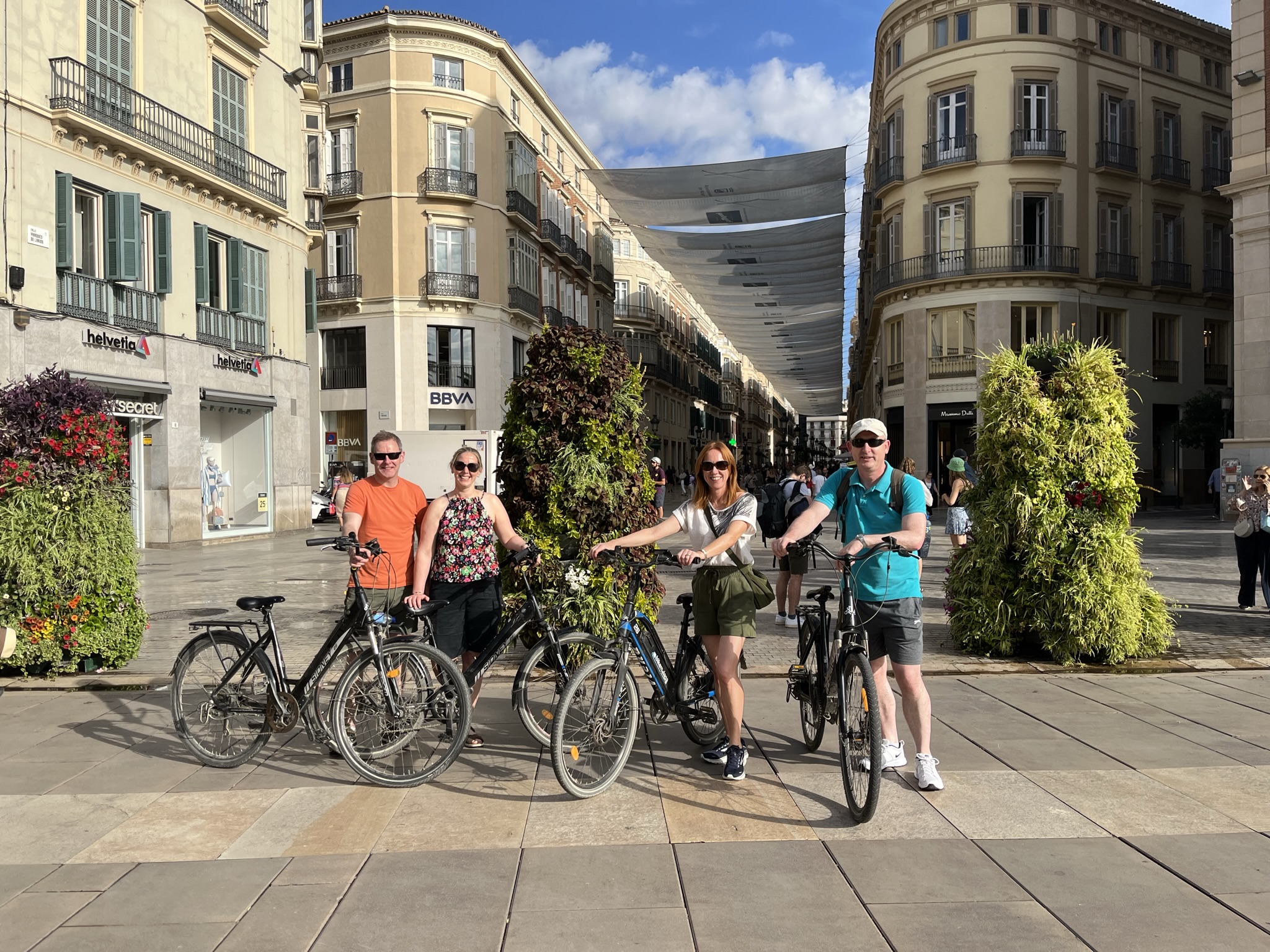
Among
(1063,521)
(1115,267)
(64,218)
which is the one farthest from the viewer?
(1115,267)

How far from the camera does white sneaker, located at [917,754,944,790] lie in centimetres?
498

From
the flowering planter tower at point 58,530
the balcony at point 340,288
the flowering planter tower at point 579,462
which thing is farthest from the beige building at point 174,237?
the flowering planter tower at point 579,462

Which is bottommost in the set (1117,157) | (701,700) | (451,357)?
(701,700)

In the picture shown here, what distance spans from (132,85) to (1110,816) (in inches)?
854

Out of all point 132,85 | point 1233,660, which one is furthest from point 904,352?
point 1233,660

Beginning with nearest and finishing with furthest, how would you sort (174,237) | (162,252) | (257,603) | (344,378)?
(257,603) → (162,252) → (174,237) → (344,378)

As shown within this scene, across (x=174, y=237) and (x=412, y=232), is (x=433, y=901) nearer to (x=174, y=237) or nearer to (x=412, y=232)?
(x=174, y=237)

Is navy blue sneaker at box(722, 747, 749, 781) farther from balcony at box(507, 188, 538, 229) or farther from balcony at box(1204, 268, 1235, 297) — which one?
balcony at box(1204, 268, 1235, 297)

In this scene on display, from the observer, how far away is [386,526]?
19.7 ft

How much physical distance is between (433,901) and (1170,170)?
3993 centimetres

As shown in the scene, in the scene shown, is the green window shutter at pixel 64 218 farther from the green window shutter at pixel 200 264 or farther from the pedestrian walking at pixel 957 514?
the pedestrian walking at pixel 957 514

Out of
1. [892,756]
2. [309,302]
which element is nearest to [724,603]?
[892,756]

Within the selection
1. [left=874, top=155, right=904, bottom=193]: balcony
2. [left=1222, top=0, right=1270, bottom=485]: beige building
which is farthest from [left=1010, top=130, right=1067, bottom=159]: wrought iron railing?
[left=1222, top=0, right=1270, bottom=485]: beige building

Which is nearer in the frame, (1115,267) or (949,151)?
(949,151)
